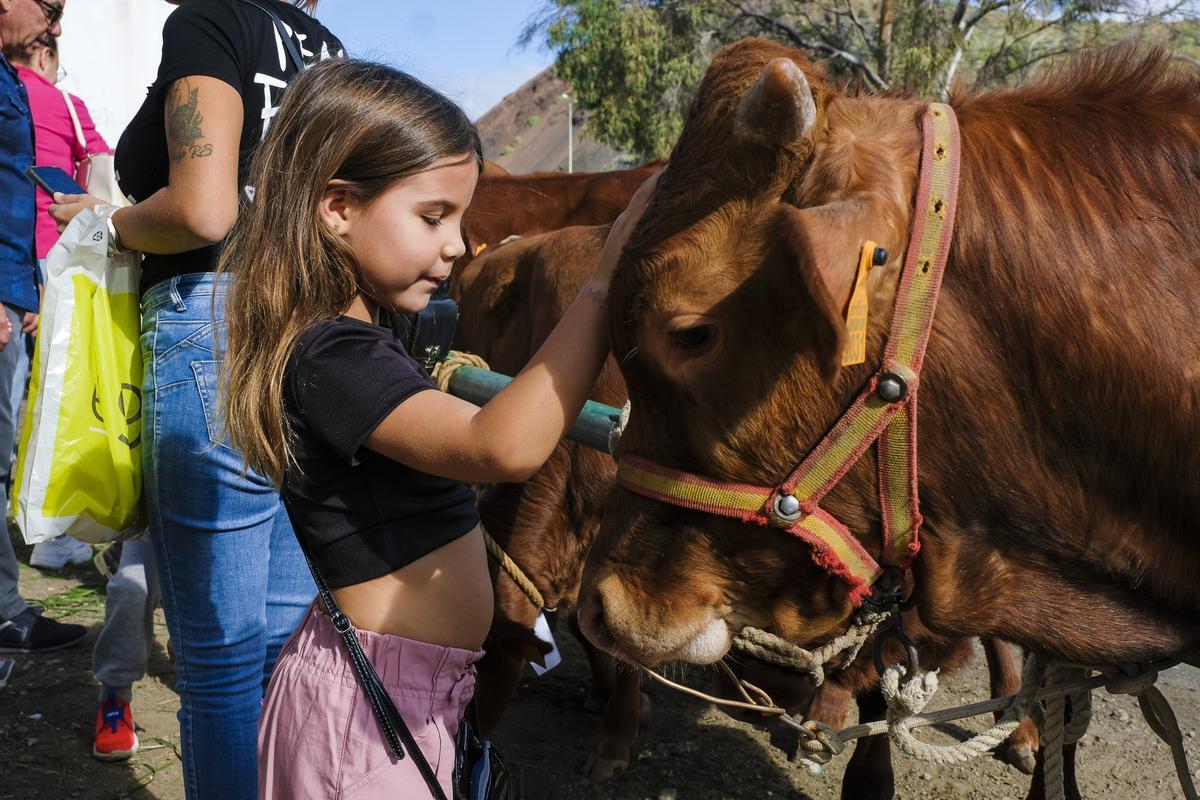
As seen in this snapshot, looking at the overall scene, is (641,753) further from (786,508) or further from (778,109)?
(778,109)

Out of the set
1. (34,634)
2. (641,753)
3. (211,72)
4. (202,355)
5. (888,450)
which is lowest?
(641,753)

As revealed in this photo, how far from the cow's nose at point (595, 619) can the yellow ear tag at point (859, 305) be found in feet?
2.19

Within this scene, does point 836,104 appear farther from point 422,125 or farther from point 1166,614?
point 1166,614

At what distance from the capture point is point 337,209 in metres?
1.88

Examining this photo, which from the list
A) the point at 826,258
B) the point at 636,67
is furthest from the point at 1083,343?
the point at 636,67

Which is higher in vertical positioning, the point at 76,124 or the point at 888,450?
the point at 888,450

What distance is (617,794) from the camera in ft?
12.4

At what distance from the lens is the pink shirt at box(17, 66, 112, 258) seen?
4.68 meters

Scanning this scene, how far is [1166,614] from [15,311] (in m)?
4.14

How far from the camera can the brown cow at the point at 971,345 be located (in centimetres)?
151

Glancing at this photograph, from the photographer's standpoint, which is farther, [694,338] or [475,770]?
[475,770]

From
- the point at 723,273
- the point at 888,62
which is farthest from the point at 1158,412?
the point at 888,62

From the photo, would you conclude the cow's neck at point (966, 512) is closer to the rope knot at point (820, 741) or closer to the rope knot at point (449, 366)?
the rope knot at point (820, 741)

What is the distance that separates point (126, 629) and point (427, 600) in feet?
7.36
